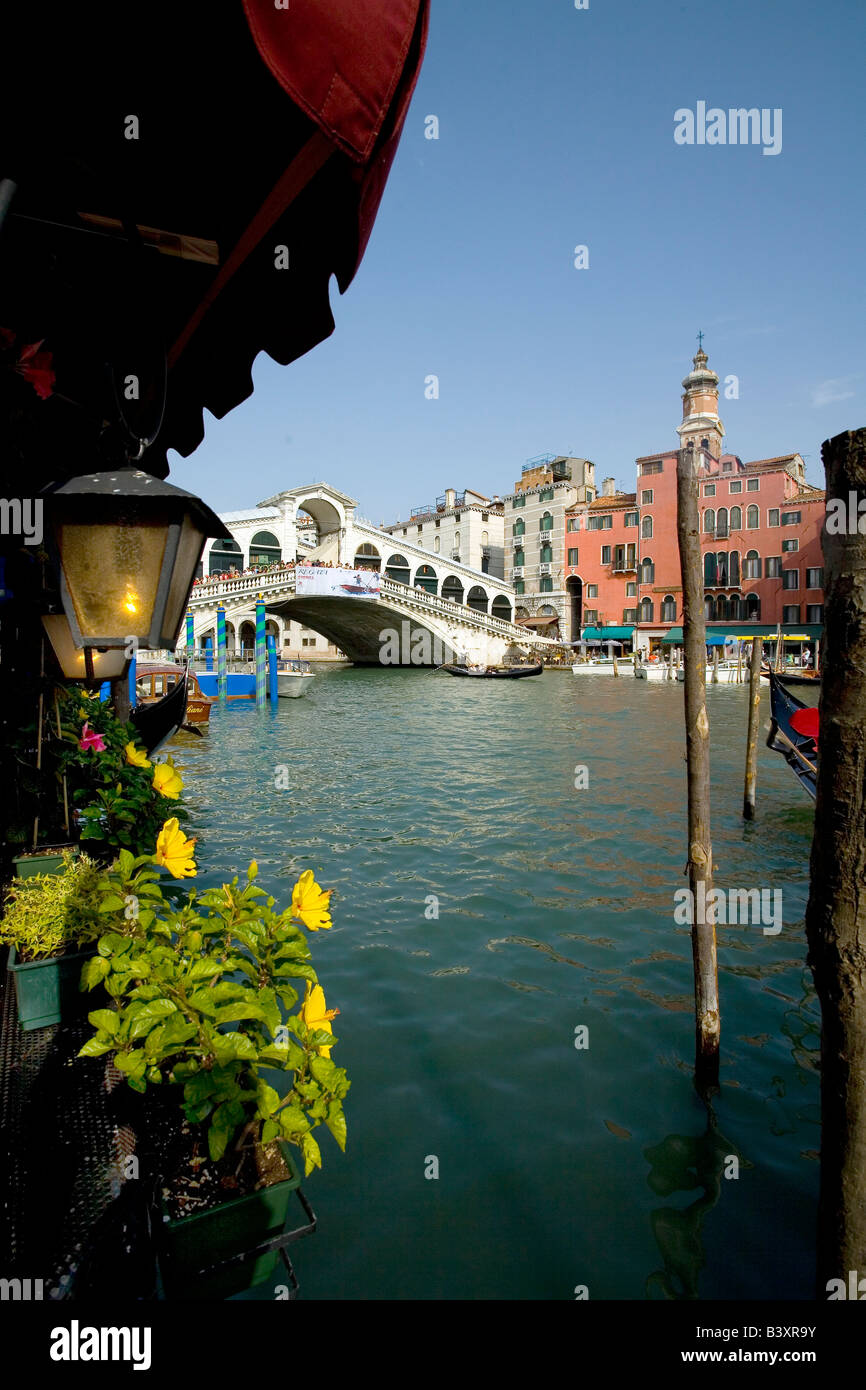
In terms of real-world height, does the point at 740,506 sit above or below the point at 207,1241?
above

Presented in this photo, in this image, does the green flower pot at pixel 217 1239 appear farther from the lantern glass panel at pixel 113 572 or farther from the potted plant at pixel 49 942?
the lantern glass panel at pixel 113 572

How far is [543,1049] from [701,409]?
51.7m

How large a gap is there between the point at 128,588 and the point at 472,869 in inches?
229

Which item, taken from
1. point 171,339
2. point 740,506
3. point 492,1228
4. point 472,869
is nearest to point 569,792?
point 472,869

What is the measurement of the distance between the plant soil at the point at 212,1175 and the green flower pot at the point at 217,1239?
23mm

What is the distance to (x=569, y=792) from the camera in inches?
434

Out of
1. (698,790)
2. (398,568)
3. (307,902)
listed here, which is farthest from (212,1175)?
(398,568)

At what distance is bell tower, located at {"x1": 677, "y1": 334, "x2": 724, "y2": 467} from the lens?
1868 inches

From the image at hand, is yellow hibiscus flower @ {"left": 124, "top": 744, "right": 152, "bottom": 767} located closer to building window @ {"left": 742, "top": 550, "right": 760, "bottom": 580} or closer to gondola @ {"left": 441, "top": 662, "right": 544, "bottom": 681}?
gondola @ {"left": 441, "top": 662, "right": 544, "bottom": 681}

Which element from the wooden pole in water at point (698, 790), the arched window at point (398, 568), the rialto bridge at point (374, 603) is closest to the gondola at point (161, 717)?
the wooden pole in water at point (698, 790)

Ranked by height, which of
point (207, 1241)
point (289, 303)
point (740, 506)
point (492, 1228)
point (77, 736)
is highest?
point (740, 506)

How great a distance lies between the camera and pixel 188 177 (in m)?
2.05

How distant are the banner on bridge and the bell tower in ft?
78.7
